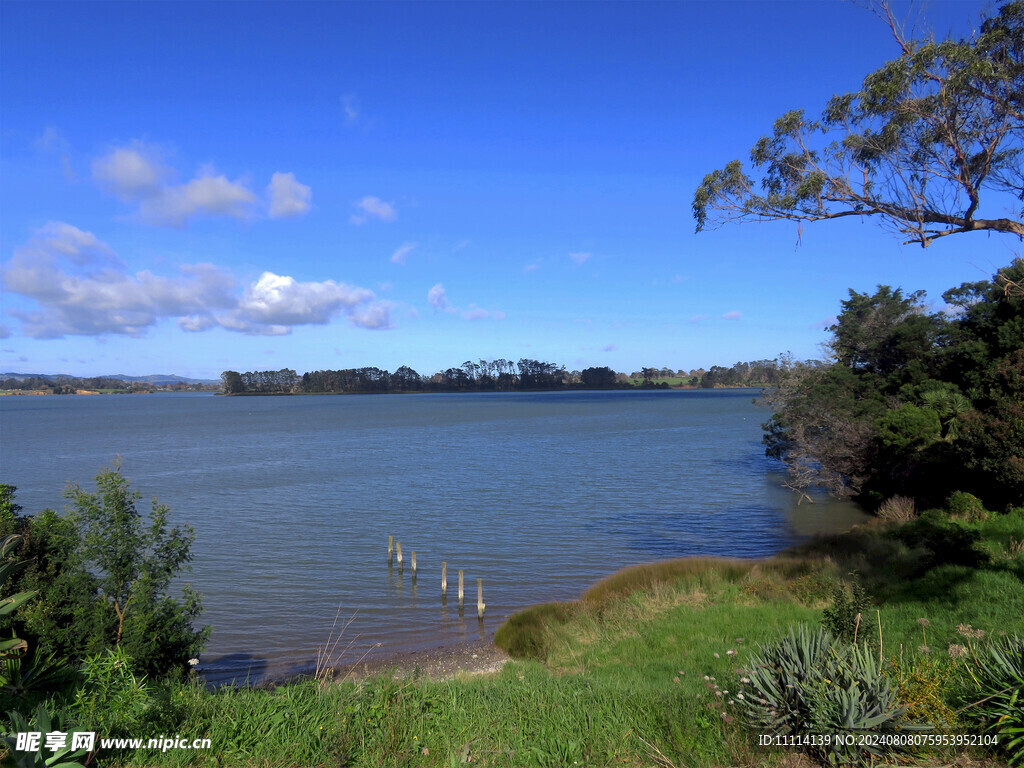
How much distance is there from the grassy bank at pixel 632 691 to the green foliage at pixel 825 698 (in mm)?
311

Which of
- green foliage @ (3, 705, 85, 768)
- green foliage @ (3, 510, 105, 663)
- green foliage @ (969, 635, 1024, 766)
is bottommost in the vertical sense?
green foliage @ (3, 510, 105, 663)

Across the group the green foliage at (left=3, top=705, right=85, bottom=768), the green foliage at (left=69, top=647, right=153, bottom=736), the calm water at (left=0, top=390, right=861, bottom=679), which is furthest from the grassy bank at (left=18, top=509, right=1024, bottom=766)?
the calm water at (left=0, top=390, right=861, bottom=679)

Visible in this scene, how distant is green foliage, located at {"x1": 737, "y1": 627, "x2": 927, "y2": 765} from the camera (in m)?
5.70

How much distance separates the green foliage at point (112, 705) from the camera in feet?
19.5

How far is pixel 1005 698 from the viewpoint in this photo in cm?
598

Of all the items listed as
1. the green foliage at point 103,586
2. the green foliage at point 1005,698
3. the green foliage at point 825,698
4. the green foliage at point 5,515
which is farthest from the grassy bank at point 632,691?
the green foliage at point 5,515

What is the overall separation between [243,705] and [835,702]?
6.06 metres

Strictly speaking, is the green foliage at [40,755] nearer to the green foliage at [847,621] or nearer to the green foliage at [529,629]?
the green foliage at [847,621]

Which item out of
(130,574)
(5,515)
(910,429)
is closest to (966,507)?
(910,429)

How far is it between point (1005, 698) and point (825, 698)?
5.57 feet

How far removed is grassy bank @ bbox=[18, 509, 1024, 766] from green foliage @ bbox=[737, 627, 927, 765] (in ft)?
1.02

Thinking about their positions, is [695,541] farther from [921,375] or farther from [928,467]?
[921,375]

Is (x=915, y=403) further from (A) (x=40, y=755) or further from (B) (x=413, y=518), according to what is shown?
(A) (x=40, y=755)

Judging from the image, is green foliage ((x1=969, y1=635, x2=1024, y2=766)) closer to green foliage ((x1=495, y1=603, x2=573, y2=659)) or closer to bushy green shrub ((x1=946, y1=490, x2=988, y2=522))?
green foliage ((x1=495, y1=603, x2=573, y2=659))
